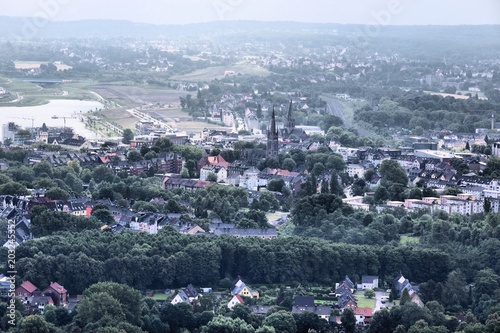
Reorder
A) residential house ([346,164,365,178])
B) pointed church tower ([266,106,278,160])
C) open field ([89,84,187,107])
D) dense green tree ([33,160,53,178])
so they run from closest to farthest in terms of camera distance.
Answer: dense green tree ([33,160,53,178]) < residential house ([346,164,365,178]) < pointed church tower ([266,106,278,160]) < open field ([89,84,187,107])

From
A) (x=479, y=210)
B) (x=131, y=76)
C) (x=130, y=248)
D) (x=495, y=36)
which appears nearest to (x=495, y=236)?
(x=479, y=210)

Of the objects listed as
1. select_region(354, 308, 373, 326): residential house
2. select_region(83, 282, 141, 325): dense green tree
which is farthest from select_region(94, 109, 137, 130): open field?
select_region(83, 282, 141, 325): dense green tree

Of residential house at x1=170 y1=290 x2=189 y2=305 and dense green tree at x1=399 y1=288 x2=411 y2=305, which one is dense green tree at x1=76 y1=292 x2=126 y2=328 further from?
dense green tree at x1=399 y1=288 x2=411 y2=305

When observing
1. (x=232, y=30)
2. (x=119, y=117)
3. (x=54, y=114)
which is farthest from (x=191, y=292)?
(x=232, y=30)

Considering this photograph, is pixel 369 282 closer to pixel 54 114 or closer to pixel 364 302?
pixel 364 302

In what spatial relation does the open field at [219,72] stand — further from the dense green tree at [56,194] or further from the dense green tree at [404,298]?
the dense green tree at [404,298]

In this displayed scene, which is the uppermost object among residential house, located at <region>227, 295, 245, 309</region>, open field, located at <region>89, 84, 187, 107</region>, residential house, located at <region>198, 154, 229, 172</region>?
residential house, located at <region>227, 295, 245, 309</region>
